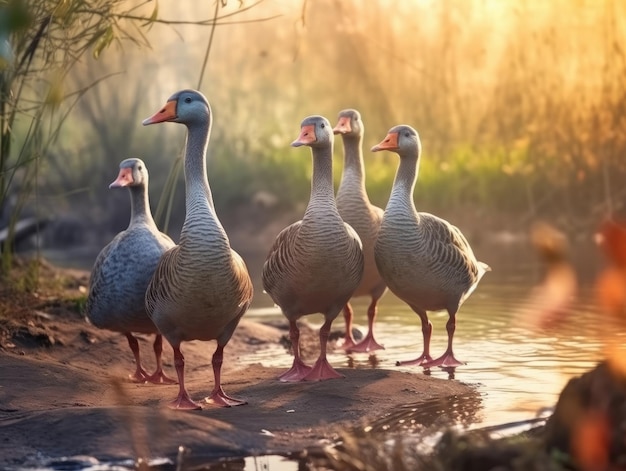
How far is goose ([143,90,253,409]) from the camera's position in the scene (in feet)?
21.5

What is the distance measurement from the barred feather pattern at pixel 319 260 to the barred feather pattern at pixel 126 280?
2.97 feet

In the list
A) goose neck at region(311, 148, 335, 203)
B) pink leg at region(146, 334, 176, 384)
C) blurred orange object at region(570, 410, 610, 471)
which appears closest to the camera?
blurred orange object at region(570, 410, 610, 471)

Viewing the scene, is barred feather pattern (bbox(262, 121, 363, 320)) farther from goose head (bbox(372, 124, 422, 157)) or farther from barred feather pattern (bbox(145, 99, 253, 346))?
goose head (bbox(372, 124, 422, 157))

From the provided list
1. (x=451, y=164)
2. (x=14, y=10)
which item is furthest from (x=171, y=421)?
(x=451, y=164)

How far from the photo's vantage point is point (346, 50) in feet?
→ 64.3

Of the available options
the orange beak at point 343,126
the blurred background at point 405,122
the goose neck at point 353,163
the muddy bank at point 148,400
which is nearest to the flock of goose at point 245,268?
the muddy bank at point 148,400

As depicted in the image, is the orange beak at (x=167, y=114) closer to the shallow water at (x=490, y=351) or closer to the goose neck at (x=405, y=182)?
the goose neck at (x=405, y=182)

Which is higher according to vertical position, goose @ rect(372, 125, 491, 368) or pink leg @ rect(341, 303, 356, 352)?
goose @ rect(372, 125, 491, 368)

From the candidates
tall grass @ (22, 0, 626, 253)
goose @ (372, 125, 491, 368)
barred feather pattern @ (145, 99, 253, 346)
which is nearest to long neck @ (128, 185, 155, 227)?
barred feather pattern @ (145, 99, 253, 346)

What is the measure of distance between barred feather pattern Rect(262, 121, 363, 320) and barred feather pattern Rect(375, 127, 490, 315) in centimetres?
39

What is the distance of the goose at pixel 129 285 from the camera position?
7.69 metres

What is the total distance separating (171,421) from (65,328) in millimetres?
3266


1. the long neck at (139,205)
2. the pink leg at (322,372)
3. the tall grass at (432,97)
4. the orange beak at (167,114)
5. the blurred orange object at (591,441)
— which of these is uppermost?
the tall grass at (432,97)

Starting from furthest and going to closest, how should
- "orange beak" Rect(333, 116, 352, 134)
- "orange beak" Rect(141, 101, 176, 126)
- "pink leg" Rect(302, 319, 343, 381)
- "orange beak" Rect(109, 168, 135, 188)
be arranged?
1. "orange beak" Rect(333, 116, 352, 134)
2. "orange beak" Rect(109, 168, 135, 188)
3. "pink leg" Rect(302, 319, 343, 381)
4. "orange beak" Rect(141, 101, 176, 126)
